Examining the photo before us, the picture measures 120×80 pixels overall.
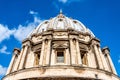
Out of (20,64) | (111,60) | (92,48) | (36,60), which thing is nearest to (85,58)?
(92,48)

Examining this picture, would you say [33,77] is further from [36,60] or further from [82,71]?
[36,60]

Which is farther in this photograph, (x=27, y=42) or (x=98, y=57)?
(x=27, y=42)

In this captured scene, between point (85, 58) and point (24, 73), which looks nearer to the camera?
point (24, 73)

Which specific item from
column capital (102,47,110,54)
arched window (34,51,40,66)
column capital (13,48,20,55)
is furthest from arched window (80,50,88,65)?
column capital (13,48,20,55)

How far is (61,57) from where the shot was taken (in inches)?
1037

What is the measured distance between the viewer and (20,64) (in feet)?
83.7

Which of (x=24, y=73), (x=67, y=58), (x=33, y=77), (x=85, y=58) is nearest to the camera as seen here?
(x=33, y=77)

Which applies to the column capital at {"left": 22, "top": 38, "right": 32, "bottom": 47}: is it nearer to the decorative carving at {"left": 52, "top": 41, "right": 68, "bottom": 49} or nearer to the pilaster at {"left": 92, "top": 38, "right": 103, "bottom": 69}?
the decorative carving at {"left": 52, "top": 41, "right": 68, "bottom": 49}

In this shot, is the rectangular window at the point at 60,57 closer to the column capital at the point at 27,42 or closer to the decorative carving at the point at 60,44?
the decorative carving at the point at 60,44

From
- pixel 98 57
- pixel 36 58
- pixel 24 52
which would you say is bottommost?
pixel 98 57

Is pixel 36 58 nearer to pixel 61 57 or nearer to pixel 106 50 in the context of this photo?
pixel 61 57

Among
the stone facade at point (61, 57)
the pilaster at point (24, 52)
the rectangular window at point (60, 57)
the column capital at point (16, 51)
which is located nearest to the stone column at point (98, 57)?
the stone facade at point (61, 57)

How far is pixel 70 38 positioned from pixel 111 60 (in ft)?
19.7

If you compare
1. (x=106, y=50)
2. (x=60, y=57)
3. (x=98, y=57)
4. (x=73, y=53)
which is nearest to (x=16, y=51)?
(x=60, y=57)
